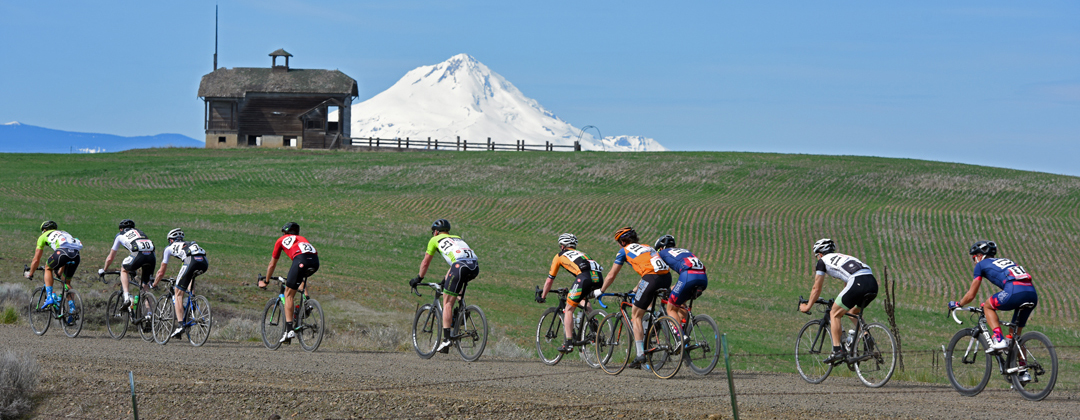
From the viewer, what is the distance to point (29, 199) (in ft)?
145

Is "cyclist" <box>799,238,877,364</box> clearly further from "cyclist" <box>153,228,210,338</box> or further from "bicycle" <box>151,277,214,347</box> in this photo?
"cyclist" <box>153,228,210,338</box>

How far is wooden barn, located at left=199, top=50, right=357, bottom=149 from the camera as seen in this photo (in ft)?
263

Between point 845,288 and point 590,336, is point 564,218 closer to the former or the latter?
point 590,336

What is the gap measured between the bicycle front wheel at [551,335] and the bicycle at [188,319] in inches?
209

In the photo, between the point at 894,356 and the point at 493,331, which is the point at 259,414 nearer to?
the point at 894,356

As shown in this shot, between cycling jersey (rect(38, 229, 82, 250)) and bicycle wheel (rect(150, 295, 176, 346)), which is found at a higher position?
cycling jersey (rect(38, 229, 82, 250))

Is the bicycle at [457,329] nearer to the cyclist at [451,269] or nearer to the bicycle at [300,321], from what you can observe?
the cyclist at [451,269]

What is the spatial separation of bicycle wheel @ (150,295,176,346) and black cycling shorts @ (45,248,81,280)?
2.03m

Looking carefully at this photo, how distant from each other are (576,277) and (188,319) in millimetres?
6614

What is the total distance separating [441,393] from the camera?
979 centimetres

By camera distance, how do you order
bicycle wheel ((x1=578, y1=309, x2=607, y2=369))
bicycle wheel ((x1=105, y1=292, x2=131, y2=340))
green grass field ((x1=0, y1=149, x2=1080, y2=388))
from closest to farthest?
bicycle wheel ((x1=578, y1=309, x2=607, y2=369)) < bicycle wheel ((x1=105, y1=292, x2=131, y2=340)) < green grass field ((x1=0, y1=149, x2=1080, y2=388))

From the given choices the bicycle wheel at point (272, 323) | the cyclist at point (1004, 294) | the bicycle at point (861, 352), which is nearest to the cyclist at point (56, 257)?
the bicycle wheel at point (272, 323)

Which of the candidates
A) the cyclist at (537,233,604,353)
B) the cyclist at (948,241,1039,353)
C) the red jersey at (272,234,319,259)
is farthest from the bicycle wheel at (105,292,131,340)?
the cyclist at (948,241,1039,353)

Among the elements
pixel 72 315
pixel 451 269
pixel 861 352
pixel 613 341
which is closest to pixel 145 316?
pixel 72 315
